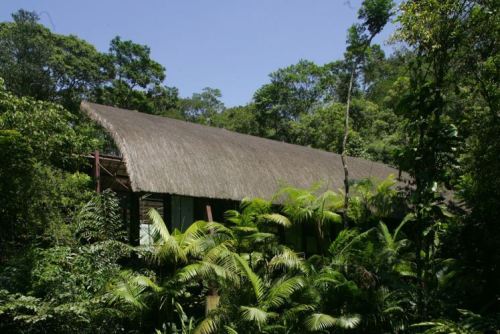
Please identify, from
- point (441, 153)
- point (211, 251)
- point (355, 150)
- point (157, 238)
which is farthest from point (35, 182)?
point (355, 150)

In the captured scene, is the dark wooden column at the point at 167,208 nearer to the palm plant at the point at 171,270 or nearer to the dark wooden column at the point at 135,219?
the dark wooden column at the point at 135,219

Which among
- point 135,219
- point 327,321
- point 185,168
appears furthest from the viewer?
point 185,168

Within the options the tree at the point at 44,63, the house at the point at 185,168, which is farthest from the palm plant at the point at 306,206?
the tree at the point at 44,63

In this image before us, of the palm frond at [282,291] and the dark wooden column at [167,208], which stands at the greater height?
the dark wooden column at [167,208]

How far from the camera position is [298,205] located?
31.7 feet

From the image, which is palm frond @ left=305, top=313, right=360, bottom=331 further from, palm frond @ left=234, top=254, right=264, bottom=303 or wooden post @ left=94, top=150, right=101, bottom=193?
wooden post @ left=94, top=150, right=101, bottom=193

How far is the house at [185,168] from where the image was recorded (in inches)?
357

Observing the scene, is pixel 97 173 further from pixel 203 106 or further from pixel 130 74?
pixel 203 106

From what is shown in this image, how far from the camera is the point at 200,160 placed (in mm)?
10227

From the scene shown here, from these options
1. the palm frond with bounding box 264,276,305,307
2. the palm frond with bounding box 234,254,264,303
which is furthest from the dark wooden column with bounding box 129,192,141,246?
the palm frond with bounding box 264,276,305,307

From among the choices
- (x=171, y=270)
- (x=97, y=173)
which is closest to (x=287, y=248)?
(x=171, y=270)

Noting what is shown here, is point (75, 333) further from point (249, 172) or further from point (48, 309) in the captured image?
point (249, 172)

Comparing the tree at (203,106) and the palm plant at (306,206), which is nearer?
the palm plant at (306,206)

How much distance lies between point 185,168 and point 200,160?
1.99 feet
